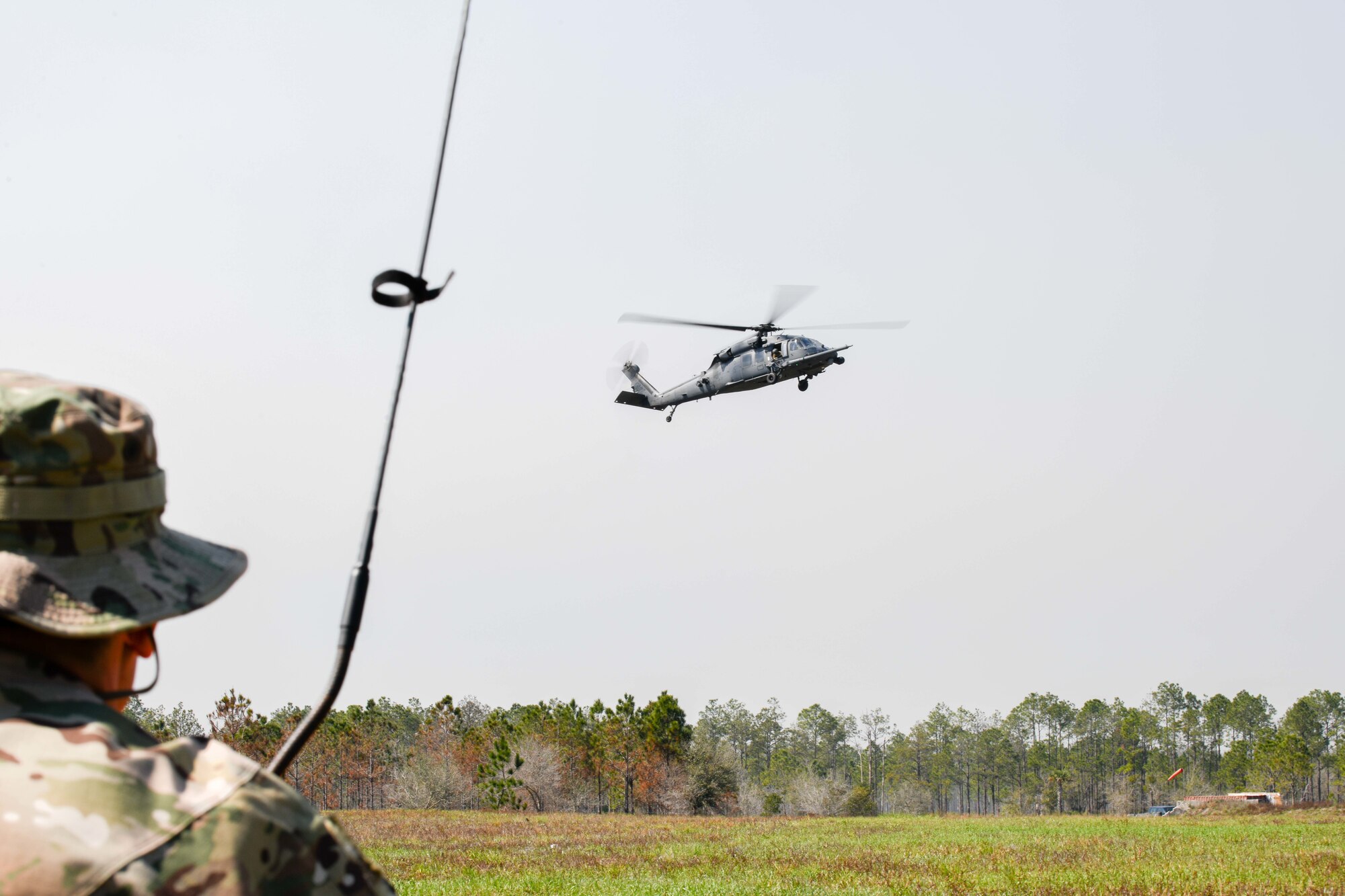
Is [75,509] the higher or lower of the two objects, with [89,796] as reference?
higher

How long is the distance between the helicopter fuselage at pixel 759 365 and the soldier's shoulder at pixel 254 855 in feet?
85.6

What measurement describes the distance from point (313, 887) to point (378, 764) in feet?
266

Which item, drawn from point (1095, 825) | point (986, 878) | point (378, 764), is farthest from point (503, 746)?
point (986, 878)

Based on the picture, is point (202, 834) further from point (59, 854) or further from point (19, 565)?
point (19, 565)

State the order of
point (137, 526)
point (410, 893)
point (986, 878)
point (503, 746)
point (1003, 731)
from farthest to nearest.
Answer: point (1003, 731) < point (503, 746) < point (986, 878) < point (410, 893) < point (137, 526)

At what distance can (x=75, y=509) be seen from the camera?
4.81 ft

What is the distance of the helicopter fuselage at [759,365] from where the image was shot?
27.3 m

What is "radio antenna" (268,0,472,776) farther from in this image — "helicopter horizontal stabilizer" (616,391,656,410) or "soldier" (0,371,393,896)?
"helicopter horizontal stabilizer" (616,391,656,410)

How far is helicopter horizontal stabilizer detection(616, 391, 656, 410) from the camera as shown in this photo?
1378 inches

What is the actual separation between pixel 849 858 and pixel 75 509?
18684 mm

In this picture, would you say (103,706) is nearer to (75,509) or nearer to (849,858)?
(75,509)

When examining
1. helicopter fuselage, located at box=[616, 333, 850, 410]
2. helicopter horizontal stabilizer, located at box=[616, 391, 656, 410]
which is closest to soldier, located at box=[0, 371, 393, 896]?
helicopter fuselage, located at box=[616, 333, 850, 410]

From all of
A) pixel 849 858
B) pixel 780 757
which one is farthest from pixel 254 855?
pixel 780 757

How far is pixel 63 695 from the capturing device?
145cm
